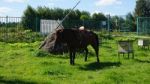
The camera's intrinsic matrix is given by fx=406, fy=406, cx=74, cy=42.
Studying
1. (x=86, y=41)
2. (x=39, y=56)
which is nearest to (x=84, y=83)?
(x=86, y=41)

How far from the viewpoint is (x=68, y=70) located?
46.1ft

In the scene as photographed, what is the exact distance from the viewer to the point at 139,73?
13.3 metres

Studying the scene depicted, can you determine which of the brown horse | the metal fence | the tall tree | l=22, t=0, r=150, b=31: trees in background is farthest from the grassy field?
the tall tree

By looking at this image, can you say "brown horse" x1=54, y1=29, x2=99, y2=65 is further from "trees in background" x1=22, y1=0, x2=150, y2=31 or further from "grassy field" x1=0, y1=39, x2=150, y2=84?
"trees in background" x1=22, y1=0, x2=150, y2=31

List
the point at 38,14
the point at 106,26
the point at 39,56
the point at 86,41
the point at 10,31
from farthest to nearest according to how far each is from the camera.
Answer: the point at 38,14 → the point at 106,26 → the point at 10,31 → the point at 39,56 → the point at 86,41

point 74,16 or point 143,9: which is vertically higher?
point 143,9

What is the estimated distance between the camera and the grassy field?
11.9 meters

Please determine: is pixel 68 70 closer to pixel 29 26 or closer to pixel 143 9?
pixel 29 26

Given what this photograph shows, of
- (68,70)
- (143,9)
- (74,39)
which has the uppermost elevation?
(143,9)

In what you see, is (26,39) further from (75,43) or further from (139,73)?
(139,73)

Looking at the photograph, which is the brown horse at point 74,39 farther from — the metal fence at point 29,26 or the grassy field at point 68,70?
the metal fence at point 29,26

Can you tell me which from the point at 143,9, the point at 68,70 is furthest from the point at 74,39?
the point at 143,9

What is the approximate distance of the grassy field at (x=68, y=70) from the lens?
11.9 m

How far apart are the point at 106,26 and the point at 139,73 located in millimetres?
28808
